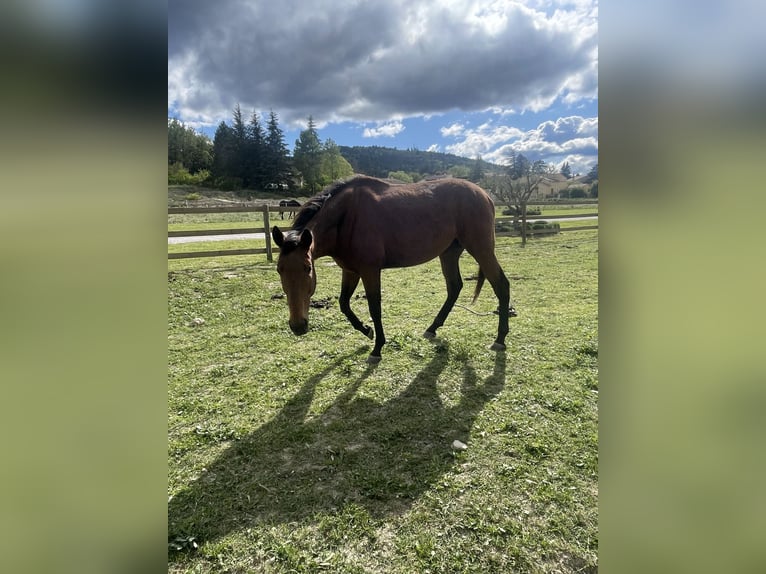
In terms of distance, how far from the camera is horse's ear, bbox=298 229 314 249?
2.97 m

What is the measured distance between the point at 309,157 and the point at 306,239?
32.8 m

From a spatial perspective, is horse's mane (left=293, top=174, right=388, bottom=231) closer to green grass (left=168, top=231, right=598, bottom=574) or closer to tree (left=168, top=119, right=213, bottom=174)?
green grass (left=168, top=231, right=598, bottom=574)

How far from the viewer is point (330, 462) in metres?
2.51

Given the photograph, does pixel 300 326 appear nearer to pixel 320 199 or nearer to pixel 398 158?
pixel 320 199

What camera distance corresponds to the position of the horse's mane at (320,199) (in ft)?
11.3

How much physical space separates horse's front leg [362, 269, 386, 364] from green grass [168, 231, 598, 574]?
0.19 metres

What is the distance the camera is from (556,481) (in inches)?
89.7

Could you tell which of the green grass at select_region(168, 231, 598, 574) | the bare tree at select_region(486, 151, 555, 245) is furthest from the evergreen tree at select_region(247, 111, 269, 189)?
the green grass at select_region(168, 231, 598, 574)

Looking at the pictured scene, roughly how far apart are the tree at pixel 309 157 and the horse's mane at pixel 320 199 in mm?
28309

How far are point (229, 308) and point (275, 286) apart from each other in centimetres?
121
